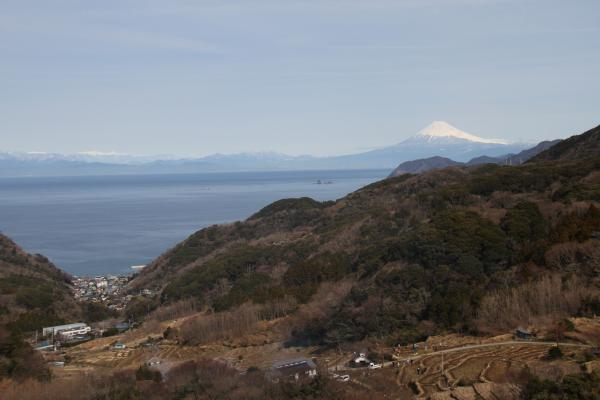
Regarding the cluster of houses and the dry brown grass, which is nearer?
the dry brown grass

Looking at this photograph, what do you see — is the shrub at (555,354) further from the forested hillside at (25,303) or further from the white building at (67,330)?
the white building at (67,330)

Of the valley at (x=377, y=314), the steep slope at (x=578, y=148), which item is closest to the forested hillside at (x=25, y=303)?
the valley at (x=377, y=314)

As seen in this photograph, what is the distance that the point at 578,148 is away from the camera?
4406 cm

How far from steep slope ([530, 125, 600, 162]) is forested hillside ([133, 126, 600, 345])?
0.52 m

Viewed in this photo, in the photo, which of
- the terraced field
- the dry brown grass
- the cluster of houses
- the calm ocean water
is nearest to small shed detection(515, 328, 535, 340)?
the terraced field

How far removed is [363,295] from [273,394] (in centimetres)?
1003

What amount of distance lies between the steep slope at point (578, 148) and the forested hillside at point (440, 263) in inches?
20.6

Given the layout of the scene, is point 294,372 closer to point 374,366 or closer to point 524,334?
point 374,366

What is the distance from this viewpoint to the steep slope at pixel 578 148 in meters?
41.8

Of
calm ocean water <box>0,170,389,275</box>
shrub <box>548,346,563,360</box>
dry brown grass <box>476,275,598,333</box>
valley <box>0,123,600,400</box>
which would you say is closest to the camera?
valley <box>0,123,600,400</box>

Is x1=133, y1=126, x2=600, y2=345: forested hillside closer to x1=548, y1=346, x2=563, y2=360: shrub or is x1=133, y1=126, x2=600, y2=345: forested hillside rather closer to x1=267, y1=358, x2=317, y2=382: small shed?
x1=548, y1=346, x2=563, y2=360: shrub

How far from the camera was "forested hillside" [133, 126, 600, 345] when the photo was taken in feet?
65.6

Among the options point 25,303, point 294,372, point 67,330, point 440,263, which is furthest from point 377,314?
point 25,303

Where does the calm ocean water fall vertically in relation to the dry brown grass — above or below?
below
